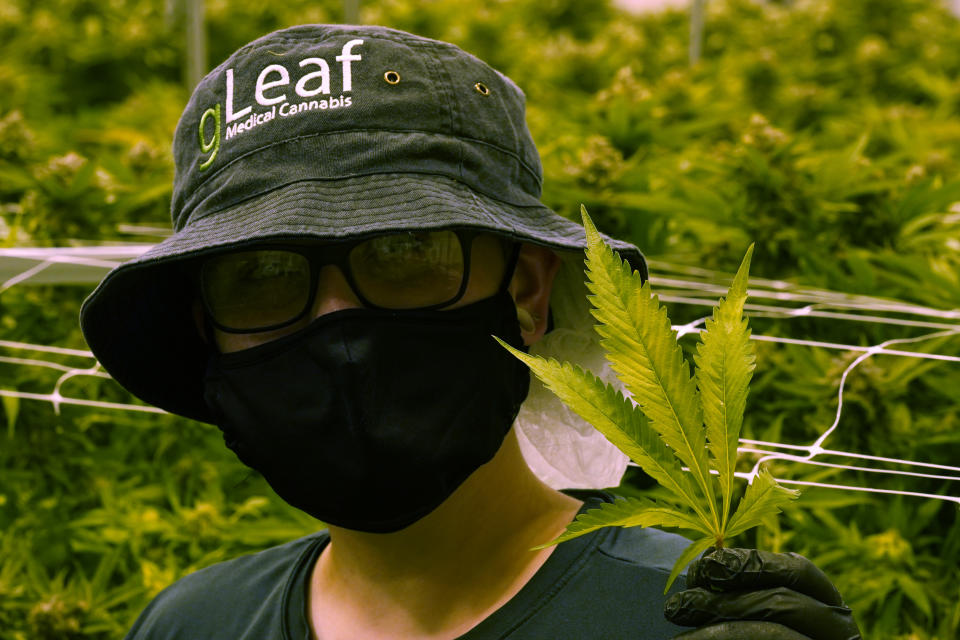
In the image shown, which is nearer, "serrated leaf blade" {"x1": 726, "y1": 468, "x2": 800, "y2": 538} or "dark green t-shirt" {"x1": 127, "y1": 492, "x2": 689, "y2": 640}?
"serrated leaf blade" {"x1": 726, "y1": 468, "x2": 800, "y2": 538}

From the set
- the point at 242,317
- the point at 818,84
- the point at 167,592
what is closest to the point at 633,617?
the point at 242,317

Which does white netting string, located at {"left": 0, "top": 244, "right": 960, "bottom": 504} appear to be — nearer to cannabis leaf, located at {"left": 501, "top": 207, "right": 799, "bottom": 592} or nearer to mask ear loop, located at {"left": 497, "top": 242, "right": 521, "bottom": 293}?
mask ear loop, located at {"left": 497, "top": 242, "right": 521, "bottom": 293}

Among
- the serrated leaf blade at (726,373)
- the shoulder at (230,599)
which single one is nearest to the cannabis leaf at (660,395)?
the serrated leaf blade at (726,373)

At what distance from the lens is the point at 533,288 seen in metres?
1.87

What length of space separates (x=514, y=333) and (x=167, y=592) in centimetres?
84

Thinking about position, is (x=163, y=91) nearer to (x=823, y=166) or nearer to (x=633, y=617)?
(x=823, y=166)

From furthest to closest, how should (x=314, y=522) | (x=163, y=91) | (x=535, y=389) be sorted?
(x=163, y=91)
(x=314, y=522)
(x=535, y=389)

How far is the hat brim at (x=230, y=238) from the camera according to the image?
1.54 meters

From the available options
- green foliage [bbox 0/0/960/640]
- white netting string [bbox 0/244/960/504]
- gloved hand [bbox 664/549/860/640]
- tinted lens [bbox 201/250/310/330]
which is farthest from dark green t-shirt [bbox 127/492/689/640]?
white netting string [bbox 0/244/960/504]

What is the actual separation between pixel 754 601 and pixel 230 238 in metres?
0.84

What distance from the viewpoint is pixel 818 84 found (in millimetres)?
4562

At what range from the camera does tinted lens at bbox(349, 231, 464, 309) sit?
64.6 inches

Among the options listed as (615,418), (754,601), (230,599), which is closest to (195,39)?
(230,599)

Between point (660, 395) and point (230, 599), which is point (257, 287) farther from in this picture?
point (660, 395)
